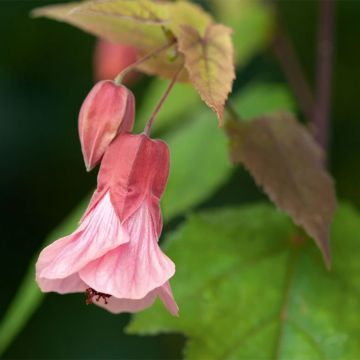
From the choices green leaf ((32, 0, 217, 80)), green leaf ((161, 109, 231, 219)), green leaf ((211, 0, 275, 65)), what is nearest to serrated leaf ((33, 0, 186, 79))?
green leaf ((32, 0, 217, 80))

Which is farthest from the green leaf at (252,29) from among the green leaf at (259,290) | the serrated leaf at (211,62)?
the serrated leaf at (211,62)

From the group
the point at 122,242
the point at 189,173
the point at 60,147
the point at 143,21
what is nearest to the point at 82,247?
the point at 122,242

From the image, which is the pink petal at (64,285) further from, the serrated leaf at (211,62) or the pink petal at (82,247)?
the serrated leaf at (211,62)

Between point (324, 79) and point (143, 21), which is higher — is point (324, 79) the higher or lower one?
the lower one

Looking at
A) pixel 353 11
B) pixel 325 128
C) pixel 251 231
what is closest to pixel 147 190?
pixel 251 231

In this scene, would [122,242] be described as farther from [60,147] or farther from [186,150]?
[60,147]

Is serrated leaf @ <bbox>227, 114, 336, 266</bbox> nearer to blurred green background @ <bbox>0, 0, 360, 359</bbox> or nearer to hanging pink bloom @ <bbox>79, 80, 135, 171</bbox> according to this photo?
hanging pink bloom @ <bbox>79, 80, 135, 171</bbox>
